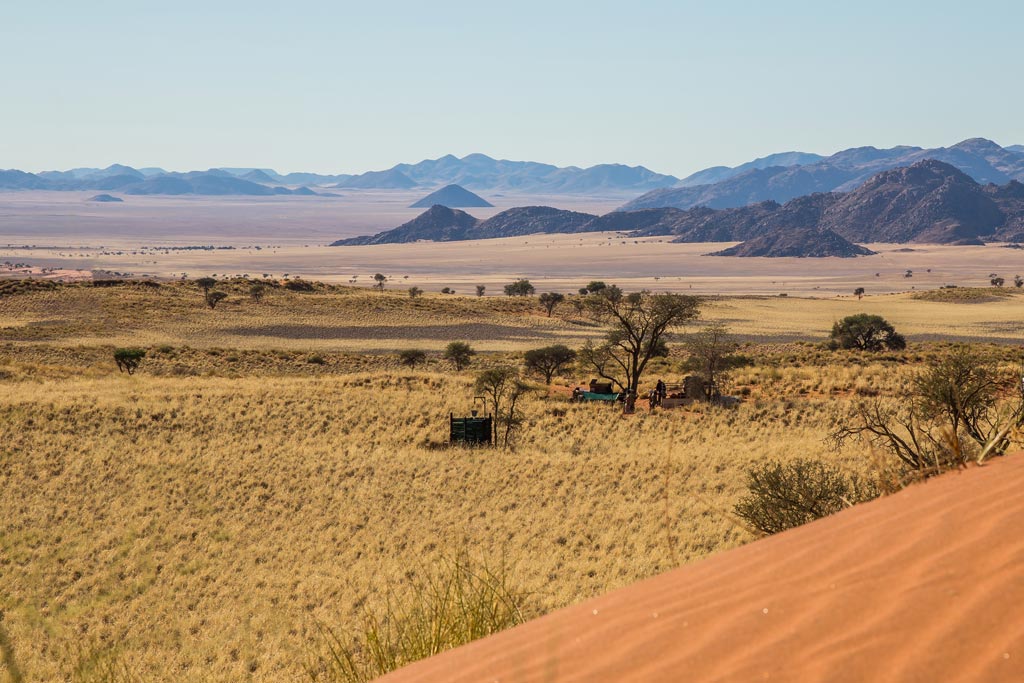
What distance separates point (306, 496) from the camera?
21.2 meters

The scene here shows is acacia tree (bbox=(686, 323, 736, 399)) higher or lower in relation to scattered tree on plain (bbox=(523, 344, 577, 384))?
higher

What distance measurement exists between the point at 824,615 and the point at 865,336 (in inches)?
2213

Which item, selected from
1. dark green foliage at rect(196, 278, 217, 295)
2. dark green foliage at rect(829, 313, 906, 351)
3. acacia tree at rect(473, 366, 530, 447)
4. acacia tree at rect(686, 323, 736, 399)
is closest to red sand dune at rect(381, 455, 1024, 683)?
acacia tree at rect(473, 366, 530, 447)

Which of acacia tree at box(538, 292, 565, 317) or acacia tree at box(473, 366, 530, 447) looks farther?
acacia tree at box(538, 292, 565, 317)

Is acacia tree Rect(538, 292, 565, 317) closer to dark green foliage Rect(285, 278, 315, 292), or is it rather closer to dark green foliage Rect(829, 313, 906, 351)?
dark green foliage Rect(285, 278, 315, 292)

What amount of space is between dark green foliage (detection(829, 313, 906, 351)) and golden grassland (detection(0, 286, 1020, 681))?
8399 mm

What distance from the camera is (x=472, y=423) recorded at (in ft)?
91.8

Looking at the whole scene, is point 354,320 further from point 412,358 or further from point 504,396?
point 504,396

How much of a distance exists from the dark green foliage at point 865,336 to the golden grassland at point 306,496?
27.6 feet

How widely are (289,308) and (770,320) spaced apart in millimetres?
47094

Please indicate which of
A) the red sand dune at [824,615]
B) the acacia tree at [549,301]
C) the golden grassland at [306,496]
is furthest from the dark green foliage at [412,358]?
the red sand dune at [824,615]

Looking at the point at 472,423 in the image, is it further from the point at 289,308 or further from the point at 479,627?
the point at 289,308

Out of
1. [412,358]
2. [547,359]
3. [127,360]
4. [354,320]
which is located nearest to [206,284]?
[354,320]

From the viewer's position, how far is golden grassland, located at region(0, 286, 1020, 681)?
1297 cm
